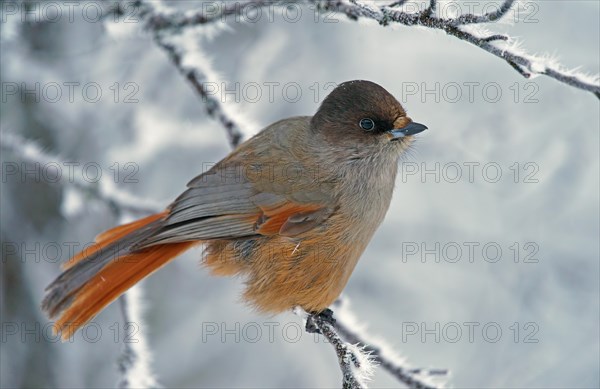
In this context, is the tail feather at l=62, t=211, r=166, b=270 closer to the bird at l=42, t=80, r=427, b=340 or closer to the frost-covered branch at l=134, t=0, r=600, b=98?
the bird at l=42, t=80, r=427, b=340

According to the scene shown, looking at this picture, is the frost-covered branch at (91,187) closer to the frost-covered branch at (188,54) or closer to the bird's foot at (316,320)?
the frost-covered branch at (188,54)

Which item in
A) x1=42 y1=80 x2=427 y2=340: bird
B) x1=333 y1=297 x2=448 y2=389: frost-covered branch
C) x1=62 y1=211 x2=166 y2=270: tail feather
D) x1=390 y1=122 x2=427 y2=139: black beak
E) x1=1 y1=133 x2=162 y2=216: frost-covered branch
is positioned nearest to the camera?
x1=333 y1=297 x2=448 y2=389: frost-covered branch

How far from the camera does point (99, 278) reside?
414cm

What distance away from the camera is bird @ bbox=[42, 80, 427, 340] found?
3986mm

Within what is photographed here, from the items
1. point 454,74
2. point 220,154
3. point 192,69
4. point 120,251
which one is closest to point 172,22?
point 192,69

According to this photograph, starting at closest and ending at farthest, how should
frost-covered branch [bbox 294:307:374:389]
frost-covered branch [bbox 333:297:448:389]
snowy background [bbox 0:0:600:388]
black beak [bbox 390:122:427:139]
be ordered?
1. frost-covered branch [bbox 294:307:374:389]
2. frost-covered branch [bbox 333:297:448:389]
3. black beak [bbox 390:122:427:139]
4. snowy background [bbox 0:0:600:388]

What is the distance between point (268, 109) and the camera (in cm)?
648

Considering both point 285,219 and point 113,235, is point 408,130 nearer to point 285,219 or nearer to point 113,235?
point 285,219

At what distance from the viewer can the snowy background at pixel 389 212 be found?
5383mm

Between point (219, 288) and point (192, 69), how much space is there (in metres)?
2.58

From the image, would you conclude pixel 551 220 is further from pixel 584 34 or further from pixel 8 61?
pixel 8 61

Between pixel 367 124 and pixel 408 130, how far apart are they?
0.24 metres

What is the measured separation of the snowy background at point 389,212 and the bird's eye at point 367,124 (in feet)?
3.17

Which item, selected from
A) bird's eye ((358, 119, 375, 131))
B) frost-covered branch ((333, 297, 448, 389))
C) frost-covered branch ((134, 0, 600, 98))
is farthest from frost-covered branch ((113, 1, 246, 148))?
frost-covered branch ((134, 0, 600, 98))
